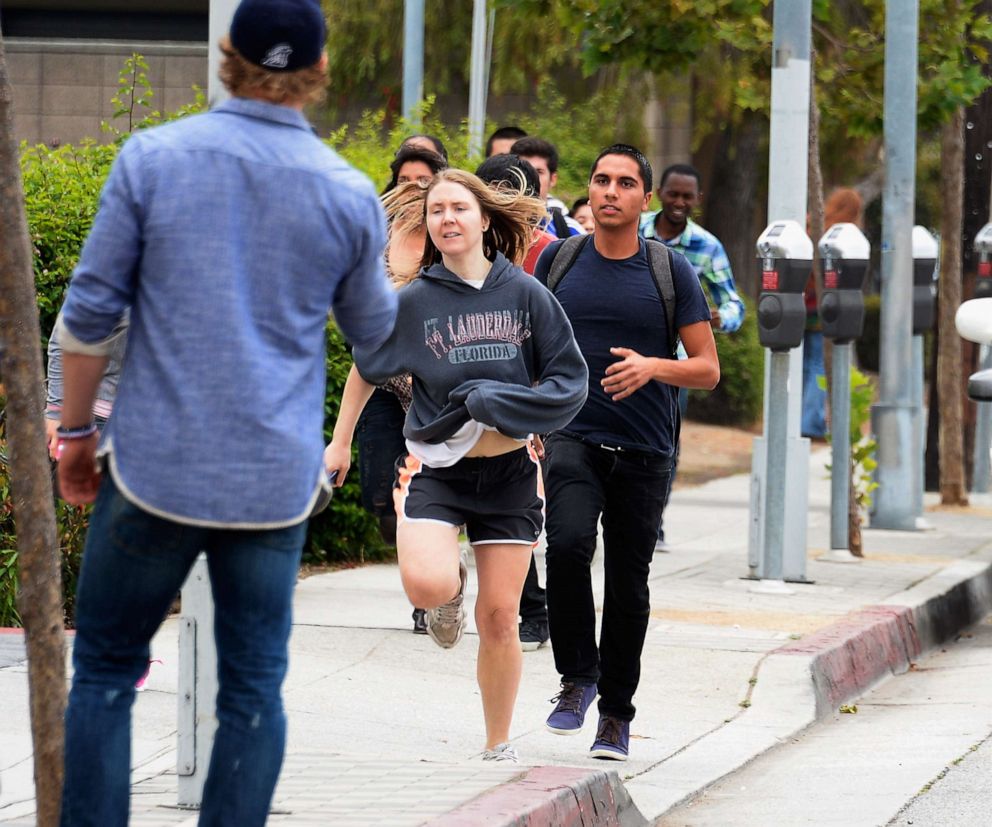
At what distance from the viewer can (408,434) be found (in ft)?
18.2

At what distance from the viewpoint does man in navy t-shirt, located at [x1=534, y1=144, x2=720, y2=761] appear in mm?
6004

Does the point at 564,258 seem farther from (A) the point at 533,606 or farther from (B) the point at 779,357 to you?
(B) the point at 779,357

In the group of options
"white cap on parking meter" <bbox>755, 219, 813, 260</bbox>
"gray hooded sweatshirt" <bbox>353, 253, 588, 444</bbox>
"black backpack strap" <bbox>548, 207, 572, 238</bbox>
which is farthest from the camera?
"white cap on parking meter" <bbox>755, 219, 813, 260</bbox>

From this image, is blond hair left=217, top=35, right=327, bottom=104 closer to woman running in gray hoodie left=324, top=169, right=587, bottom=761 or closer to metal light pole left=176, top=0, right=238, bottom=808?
metal light pole left=176, top=0, right=238, bottom=808

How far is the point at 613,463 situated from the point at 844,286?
459cm

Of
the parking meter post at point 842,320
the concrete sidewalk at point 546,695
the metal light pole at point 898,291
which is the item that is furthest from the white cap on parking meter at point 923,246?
the concrete sidewalk at point 546,695

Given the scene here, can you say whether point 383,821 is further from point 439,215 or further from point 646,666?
point 646,666

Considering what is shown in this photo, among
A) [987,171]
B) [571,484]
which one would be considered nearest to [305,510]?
[571,484]

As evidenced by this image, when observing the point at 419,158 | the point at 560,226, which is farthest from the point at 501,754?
the point at 560,226

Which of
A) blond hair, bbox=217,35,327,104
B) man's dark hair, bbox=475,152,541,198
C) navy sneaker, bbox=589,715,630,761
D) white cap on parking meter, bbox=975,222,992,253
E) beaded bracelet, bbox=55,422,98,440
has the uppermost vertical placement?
white cap on parking meter, bbox=975,222,992,253

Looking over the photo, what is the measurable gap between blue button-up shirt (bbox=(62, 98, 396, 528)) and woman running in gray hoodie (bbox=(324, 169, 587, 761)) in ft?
6.14

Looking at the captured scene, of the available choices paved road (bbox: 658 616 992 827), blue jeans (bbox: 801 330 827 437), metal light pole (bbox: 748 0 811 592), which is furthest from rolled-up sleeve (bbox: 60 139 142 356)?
blue jeans (bbox: 801 330 827 437)

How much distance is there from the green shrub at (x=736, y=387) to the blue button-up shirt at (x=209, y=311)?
17.2m

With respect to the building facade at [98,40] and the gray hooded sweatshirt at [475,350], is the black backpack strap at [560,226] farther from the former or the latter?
the gray hooded sweatshirt at [475,350]
